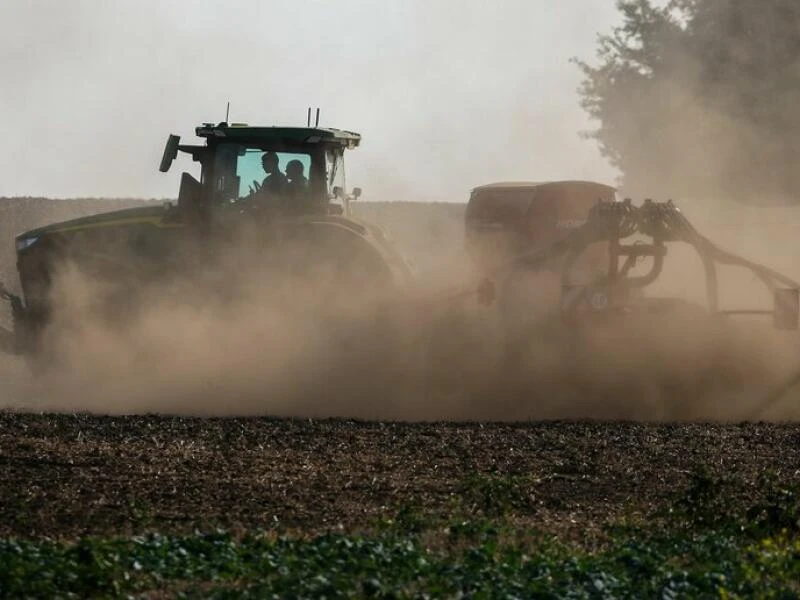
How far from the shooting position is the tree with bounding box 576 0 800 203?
38500 mm

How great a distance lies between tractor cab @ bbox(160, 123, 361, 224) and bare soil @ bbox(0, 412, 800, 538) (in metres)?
2.67

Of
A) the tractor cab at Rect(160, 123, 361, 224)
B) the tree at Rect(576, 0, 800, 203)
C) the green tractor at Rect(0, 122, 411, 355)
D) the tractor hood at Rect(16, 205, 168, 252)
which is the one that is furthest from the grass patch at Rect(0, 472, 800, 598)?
the tree at Rect(576, 0, 800, 203)

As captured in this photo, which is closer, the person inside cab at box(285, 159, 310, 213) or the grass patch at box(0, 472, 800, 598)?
the grass patch at box(0, 472, 800, 598)

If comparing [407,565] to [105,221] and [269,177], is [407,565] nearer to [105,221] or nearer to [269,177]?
[269,177]

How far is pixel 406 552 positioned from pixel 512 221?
1338 centimetres

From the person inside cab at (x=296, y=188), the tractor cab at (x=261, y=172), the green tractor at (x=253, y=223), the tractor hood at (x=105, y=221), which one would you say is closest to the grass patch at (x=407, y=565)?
the green tractor at (x=253, y=223)

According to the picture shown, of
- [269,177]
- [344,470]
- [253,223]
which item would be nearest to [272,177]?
[269,177]

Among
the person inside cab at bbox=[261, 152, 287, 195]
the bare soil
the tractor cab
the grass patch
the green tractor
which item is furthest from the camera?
the person inside cab at bbox=[261, 152, 287, 195]

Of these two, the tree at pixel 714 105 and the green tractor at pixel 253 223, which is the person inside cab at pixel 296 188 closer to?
the green tractor at pixel 253 223

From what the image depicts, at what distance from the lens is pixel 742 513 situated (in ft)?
34.9

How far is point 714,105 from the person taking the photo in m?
39.8

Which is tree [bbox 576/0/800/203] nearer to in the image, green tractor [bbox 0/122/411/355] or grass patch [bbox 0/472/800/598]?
green tractor [bbox 0/122/411/355]

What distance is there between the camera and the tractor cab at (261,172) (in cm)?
1630

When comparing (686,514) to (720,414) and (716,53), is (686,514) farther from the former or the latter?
(716,53)
